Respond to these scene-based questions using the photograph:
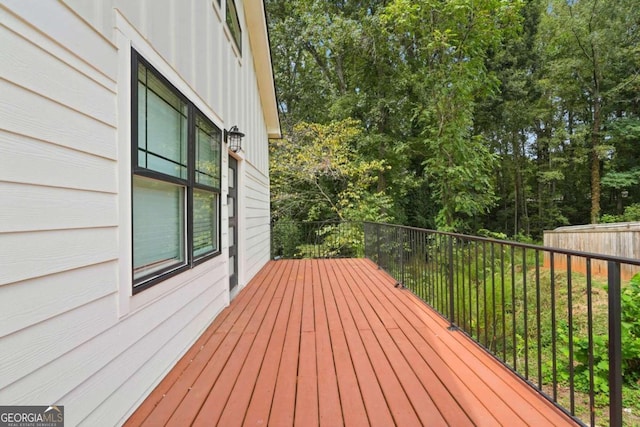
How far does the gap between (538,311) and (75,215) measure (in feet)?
7.96

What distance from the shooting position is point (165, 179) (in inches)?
85.2

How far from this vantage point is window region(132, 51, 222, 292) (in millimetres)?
1888

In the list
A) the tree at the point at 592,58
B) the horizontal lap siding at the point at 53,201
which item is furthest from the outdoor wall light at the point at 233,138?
the tree at the point at 592,58

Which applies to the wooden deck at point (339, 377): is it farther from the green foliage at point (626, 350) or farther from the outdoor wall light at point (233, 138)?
the outdoor wall light at point (233, 138)

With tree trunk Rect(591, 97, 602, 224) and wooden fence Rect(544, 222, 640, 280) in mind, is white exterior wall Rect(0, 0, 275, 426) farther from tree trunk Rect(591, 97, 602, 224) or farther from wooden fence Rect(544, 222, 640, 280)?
tree trunk Rect(591, 97, 602, 224)

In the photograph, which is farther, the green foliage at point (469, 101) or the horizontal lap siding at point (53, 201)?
the green foliage at point (469, 101)

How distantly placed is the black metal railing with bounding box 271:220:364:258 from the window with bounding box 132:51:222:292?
5.80m

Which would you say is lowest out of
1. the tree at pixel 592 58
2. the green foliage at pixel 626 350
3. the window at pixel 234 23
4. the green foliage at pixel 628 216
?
the green foliage at pixel 626 350

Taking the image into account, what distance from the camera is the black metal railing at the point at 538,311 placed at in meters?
1.42

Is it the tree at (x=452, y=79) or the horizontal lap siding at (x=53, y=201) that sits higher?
the tree at (x=452, y=79)

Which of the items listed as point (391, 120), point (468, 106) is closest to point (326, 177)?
point (391, 120)

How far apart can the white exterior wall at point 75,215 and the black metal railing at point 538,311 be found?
7.01 ft

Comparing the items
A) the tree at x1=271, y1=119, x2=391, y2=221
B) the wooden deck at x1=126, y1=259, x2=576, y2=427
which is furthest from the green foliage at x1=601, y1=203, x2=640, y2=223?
the wooden deck at x1=126, y1=259, x2=576, y2=427

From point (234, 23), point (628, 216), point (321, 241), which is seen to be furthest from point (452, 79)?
point (628, 216)
